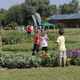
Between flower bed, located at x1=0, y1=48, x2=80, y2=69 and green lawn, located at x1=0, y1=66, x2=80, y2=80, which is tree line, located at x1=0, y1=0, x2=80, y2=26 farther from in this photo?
green lawn, located at x1=0, y1=66, x2=80, y2=80

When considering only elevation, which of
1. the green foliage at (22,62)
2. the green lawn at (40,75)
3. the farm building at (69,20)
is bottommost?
the green lawn at (40,75)

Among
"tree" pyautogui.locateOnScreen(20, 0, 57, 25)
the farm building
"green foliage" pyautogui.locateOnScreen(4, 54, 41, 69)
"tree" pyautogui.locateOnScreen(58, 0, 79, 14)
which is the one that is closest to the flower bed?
"green foliage" pyautogui.locateOnScreen(4, 54, 41, 69)

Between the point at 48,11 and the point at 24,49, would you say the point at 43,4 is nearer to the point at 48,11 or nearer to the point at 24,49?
the point at 48,11

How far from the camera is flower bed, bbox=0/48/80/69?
6410 mm

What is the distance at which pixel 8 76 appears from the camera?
17.5 feet

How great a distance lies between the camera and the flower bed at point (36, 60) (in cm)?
641

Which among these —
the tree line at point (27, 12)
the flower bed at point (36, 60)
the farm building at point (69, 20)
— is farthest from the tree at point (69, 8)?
the flower bed at point (36, 60)

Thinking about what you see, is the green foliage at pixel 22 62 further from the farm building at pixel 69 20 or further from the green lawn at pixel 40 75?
the farm building at pixel 69 20

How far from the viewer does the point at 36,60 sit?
6.52 metres

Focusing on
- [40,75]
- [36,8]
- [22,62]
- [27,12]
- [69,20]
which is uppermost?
[36,8]

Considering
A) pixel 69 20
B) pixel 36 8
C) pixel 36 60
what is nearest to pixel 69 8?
pixel 36 8

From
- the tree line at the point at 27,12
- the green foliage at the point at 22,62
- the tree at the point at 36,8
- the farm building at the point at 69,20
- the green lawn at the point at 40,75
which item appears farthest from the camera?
the tree at the point at 36,8

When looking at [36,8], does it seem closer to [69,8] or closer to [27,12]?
[27,12]

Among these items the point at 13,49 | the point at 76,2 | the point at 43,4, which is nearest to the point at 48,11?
the point at 43,4
